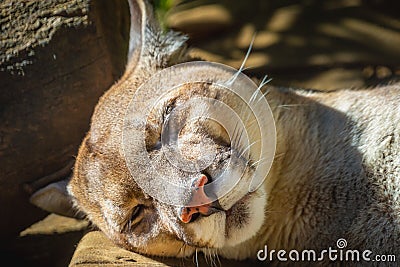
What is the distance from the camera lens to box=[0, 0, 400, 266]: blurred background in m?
3.45

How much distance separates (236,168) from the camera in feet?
8.23

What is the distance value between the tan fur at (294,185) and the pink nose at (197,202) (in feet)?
0.23

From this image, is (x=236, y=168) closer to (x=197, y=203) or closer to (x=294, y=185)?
(x=197, y=203)

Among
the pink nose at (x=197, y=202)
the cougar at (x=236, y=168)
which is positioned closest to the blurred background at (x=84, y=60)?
the cougar at (x=236, y=168)

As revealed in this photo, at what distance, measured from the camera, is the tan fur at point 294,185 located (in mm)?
2537

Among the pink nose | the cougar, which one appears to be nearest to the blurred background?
the cougar

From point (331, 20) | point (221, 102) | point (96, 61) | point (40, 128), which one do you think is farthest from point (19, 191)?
point (331, 20)

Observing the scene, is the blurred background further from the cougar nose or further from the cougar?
the cougar nose

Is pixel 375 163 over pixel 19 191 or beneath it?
over

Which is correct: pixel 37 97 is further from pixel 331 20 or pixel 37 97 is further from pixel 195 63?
pixel 331 20

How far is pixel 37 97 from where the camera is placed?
11.4 ft

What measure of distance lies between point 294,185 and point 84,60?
1.48m

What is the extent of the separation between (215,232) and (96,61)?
1.49 m

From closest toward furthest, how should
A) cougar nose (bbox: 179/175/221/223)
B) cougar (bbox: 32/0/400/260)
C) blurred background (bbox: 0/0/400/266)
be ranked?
cougar nose (bbox: 179/175/221/223)
cougar (bbox: 32/0/400/260)
blurred background (bbox: 0/0/400/266)
